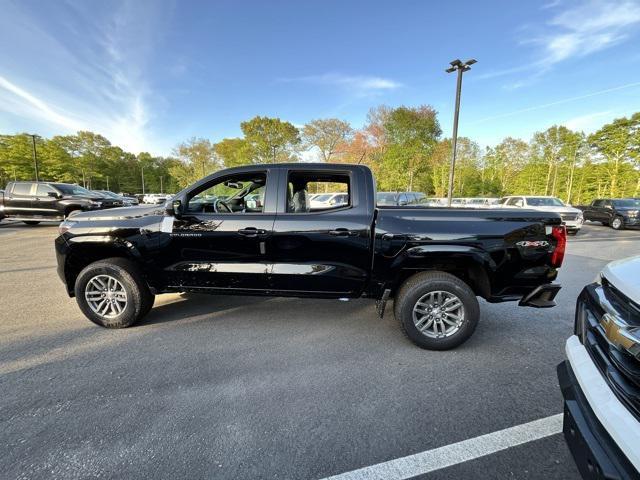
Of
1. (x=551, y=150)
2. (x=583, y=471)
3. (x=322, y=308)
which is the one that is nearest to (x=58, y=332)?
(x=322, y=308)

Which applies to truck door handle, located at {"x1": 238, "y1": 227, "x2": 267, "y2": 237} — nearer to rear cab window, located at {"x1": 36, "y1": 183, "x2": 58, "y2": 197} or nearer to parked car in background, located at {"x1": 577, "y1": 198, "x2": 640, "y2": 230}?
rear cab window, located at {"x1": 36, "y1": 183, "x2": 58, "y2": 197}

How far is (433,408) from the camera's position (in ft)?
7.73

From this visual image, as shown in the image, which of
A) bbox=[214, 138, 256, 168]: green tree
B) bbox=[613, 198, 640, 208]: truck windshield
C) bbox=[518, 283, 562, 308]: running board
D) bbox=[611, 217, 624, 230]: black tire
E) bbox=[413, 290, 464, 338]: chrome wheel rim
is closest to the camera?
bbox=[518, 283, 562, 308]: running board

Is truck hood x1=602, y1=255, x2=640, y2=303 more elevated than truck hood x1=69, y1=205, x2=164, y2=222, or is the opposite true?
truck hood x1=69, y1=205, x2=164, y2=222

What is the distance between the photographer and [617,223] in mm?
16406

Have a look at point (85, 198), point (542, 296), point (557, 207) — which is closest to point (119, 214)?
point (542, 296)

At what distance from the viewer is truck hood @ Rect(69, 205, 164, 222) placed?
359 cm

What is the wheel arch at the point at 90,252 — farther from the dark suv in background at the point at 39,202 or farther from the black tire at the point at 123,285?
the dark suv in background at the point at 39,202

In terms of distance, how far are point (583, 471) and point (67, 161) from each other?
73609mm

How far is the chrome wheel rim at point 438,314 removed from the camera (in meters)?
3.18

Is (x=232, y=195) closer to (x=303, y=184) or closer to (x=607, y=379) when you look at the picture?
(x=303, y=184)

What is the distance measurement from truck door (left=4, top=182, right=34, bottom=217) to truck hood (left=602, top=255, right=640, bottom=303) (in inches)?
693

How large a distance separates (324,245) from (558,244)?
2.34 meters

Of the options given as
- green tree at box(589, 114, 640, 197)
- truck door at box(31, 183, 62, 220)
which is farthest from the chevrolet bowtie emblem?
green tree at box(589, 114, 640, 197)
